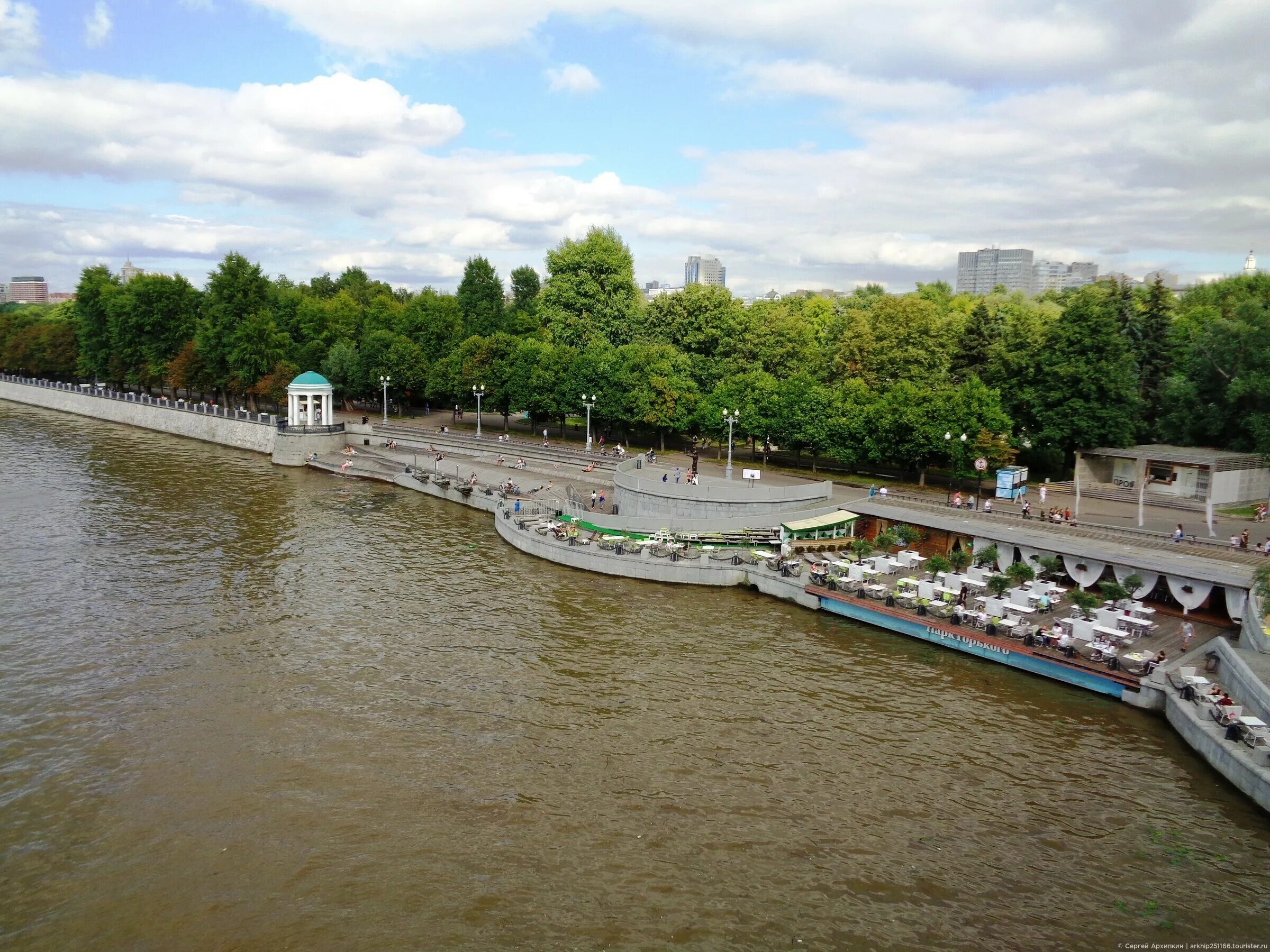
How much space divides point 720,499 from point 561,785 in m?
20.9

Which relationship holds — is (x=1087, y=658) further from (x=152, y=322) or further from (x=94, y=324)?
(x=94, y=324)

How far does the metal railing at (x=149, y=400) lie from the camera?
72.1 metres

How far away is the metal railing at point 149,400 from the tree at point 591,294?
21.6 meters

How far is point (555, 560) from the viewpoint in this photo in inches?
1449

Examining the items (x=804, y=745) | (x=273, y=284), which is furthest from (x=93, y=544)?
(x=273, y=284)

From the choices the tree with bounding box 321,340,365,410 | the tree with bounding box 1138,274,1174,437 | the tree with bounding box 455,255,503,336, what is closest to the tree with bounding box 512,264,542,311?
the tree with bounding box 455,255,503,336

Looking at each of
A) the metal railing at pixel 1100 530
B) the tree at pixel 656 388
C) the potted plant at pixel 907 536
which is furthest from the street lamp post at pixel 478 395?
the potted plant at pixel 907 536

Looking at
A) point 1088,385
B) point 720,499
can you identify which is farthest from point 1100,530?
point 720,499

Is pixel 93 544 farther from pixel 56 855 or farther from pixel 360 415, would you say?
pixel 360 415

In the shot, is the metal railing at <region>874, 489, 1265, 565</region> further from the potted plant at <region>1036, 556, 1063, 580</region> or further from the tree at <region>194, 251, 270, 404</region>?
the tree at <region>194, 251, 270, 404</region>

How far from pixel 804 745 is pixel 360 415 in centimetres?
6969

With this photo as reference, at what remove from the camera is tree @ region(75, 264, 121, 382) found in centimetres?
9600

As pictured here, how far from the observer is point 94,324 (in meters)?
97.0

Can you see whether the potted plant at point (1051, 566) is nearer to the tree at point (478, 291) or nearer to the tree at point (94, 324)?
the tree at point (478, 291)
